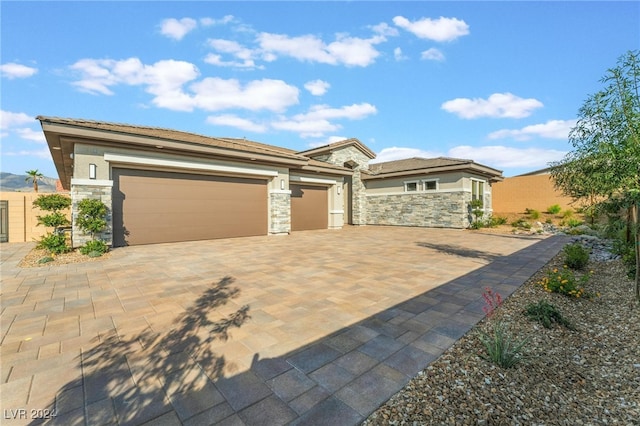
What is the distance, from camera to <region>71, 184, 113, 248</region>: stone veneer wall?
7.64 m

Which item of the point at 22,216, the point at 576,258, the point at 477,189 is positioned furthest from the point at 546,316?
the point at 22,216

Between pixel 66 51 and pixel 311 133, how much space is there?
1768 cm

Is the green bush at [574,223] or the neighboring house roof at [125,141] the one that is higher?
the neighboring house roof at [125,141]

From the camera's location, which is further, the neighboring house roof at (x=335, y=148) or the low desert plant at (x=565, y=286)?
the neighboring house roof at (x=335, y=148)

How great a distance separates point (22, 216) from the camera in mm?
11422

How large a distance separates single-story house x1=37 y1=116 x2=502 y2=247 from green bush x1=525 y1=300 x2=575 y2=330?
388 inches

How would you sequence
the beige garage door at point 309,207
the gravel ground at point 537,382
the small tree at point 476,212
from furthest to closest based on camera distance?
the small tree at point 476,212
the beige garage door at point 309,207
the gravel ground at point 537,382

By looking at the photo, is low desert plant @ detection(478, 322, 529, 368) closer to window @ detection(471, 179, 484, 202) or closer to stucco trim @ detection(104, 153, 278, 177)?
stucco trim @ detection(104, 153, 278, 177)

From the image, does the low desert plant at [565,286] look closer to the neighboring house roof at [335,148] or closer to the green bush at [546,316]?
the green bush at [546,316]

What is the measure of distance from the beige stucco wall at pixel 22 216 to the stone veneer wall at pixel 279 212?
387 inches

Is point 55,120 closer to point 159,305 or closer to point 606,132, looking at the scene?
point 159,305

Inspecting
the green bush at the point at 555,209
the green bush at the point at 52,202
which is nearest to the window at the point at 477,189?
the green bush at the point at 555,209

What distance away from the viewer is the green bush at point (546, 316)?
11.0 feet

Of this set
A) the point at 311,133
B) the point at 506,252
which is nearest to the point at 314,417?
the point at 506,252
